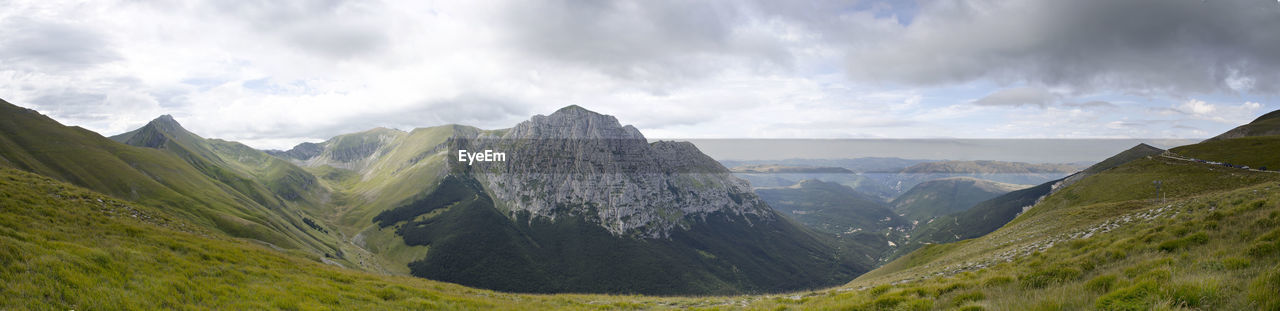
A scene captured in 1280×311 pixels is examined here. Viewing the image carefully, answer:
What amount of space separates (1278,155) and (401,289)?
160m

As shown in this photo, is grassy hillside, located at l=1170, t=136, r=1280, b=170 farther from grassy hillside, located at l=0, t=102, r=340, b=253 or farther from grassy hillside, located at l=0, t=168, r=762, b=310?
grassy hillside, located at l=0, t=102, r=340, b=253

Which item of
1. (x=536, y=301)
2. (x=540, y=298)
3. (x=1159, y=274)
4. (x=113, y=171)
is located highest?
(x=113, y=171)

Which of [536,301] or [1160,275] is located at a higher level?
[1160,275]

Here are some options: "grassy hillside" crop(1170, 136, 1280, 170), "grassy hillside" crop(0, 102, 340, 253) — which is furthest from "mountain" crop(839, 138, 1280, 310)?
"grassy hillside" crop(0, 102, 340, 253)

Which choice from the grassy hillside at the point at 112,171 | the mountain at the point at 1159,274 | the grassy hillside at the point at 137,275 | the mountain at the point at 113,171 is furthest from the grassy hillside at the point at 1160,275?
the mountain at the point at 113,171

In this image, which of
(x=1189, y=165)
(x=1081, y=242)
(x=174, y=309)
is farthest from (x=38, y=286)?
(x=1189, y=165)

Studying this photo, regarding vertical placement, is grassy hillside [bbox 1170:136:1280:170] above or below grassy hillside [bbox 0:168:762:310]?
above

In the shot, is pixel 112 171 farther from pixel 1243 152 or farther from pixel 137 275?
pixel 1243 152

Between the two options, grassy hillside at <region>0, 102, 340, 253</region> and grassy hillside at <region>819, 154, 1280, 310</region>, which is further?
grassy hillside at <region>0, 102, 340, 253</region>

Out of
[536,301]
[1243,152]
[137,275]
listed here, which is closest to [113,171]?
[137,275]

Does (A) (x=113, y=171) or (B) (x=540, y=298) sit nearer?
(B) (x=540, y=298)

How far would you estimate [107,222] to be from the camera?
86.8 feet

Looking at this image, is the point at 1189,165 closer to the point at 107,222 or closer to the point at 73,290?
the point at 73,290

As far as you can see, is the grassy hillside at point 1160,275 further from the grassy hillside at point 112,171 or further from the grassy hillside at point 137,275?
the grassy hillside at point 112,171
